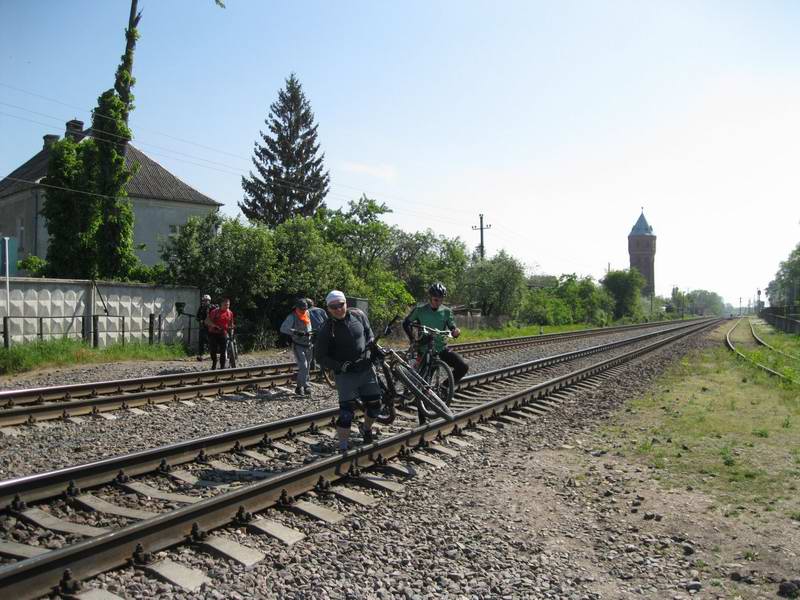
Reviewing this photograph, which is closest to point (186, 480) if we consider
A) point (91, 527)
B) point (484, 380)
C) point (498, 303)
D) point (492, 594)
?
point (91, 527)

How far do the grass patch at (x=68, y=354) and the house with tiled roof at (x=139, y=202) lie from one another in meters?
19.5

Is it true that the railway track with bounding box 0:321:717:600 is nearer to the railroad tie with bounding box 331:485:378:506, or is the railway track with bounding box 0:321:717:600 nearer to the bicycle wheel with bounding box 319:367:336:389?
the railroad tie with bounding box 331:485:378:506

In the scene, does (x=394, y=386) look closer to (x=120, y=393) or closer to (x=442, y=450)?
(x=442, y=450)

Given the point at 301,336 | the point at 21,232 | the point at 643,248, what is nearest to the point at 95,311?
the point at 301,336

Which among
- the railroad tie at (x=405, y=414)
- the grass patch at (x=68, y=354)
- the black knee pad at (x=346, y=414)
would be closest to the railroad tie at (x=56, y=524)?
the black knee pad at (x=346, y=414)

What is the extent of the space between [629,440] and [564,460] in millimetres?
1713

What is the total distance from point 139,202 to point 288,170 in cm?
1547

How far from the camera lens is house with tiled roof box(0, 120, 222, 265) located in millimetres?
37125

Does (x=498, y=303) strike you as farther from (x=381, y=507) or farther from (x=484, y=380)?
(x=381, y=507)

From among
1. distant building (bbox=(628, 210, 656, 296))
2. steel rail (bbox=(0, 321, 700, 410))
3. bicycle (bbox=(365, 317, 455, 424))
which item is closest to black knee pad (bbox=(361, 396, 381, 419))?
bicycle (bbox=(365, 317, 455, 424))

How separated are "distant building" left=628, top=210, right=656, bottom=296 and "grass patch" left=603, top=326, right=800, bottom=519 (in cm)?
16358

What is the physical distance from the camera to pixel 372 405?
7.21 m

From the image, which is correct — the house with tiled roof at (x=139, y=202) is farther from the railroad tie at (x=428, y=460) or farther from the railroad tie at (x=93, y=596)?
the railroad tie at (x=93, y=596)

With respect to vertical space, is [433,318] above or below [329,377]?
above
